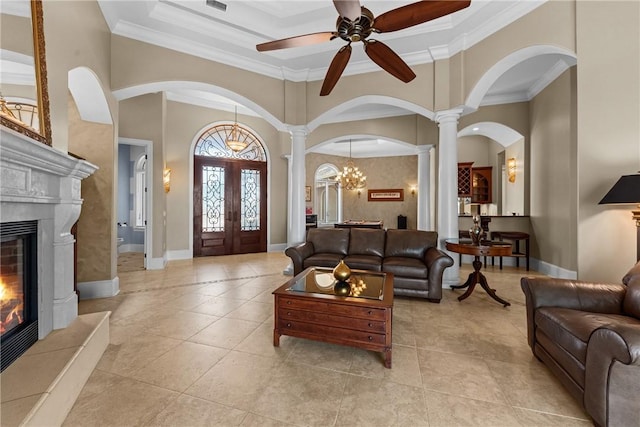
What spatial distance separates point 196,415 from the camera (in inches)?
64.2

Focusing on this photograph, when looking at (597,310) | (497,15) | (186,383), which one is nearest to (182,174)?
(186,383)

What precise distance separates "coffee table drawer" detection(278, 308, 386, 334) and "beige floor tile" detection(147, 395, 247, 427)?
2.71 ft

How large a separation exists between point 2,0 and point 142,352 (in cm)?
259

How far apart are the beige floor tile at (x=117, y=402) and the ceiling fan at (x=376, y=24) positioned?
300 cm

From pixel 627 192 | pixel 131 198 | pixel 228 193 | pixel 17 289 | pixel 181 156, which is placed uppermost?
pixel 181 156

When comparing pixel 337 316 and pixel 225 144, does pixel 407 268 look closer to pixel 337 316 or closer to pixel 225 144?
pixel 337 316

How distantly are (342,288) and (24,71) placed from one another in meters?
2.80

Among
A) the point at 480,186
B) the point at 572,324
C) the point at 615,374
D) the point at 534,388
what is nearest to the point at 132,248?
the point at 534,388

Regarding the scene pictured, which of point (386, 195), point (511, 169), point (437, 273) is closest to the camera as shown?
point (437, 273)

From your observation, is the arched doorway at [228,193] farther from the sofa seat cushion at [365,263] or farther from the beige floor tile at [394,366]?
the beige floor tile at [394,366]

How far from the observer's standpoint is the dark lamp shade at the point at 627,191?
245 centimetres

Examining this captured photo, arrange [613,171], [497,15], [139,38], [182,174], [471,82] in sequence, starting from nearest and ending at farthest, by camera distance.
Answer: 1. [613,171]
2. [497,15]
3. [139,38]
4. [471,82]
5. [182,174]

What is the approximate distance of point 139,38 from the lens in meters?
3.72

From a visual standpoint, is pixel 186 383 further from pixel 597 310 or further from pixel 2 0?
pixel 597 310
